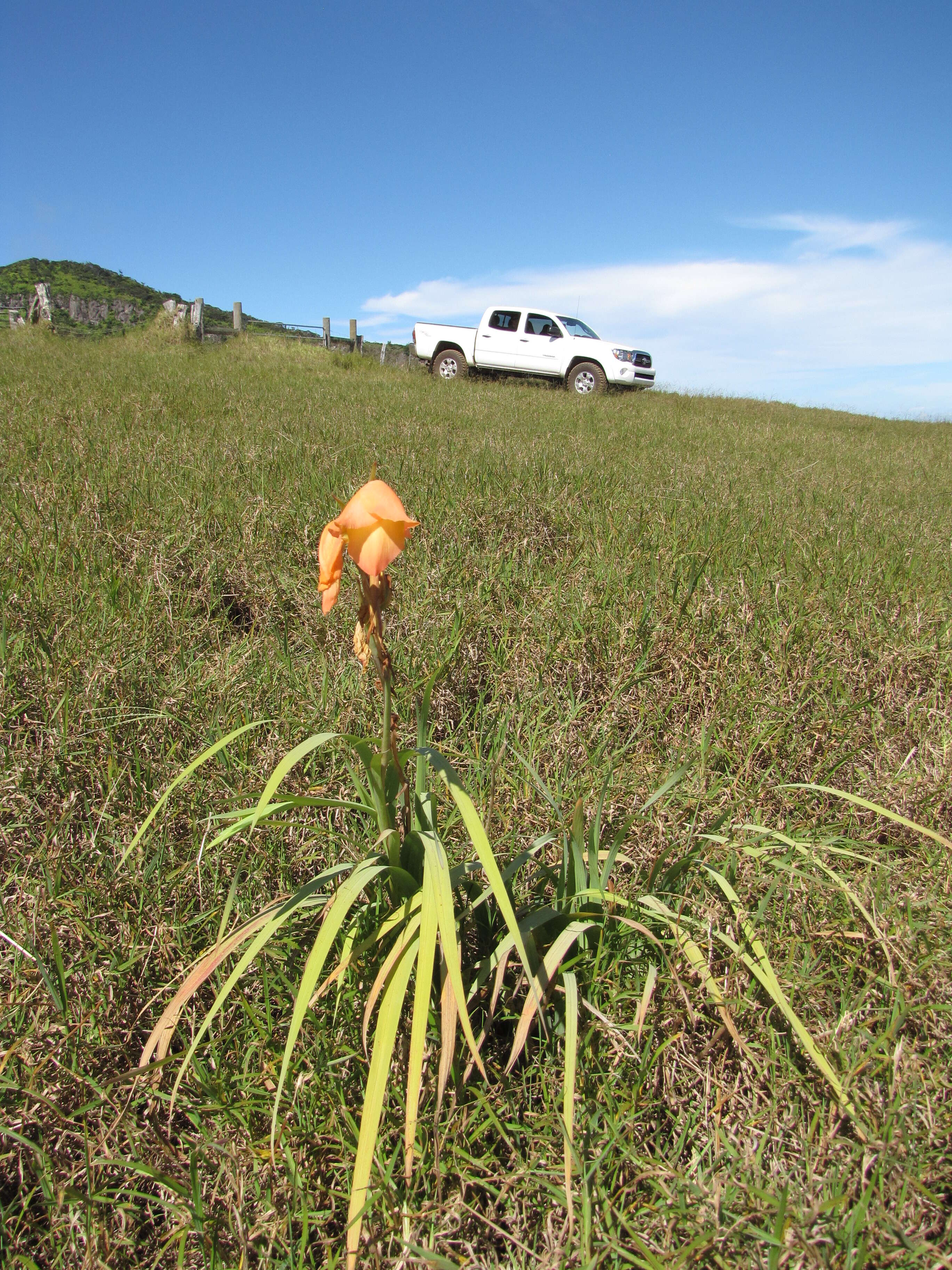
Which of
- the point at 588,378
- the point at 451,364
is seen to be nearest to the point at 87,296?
the point at 451,364

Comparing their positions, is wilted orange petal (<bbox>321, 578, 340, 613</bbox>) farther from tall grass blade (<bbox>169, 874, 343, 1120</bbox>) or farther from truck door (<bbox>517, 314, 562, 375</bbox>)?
truck door (<bbox>517, 314, 562, 375</bbox>)

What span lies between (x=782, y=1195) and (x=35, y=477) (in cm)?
361

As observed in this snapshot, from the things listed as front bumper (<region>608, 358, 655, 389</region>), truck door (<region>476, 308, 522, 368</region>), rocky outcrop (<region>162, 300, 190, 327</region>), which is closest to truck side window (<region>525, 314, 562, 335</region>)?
truck door (<region>476, 308, 522, 368</region>)

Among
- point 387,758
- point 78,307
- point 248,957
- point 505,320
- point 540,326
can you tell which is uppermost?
point 78,307

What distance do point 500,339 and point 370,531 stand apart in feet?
46.8

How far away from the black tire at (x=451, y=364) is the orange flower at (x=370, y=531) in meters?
14.2

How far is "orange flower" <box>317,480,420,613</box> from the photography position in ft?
2.72

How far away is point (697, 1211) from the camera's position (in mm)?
919

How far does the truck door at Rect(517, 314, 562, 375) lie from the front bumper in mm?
1166

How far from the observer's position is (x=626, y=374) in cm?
1270

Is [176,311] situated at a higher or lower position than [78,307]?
lower

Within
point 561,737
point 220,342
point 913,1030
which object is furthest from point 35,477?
point 220,342

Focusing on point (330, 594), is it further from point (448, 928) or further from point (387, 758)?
point (448, 928)

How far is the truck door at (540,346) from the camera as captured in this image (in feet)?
43.5
